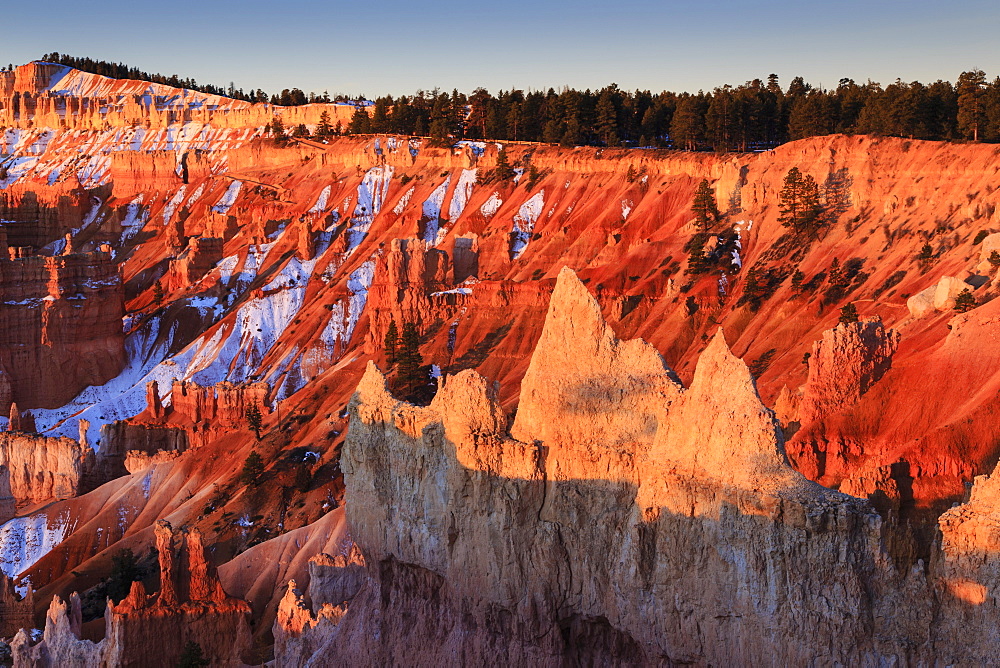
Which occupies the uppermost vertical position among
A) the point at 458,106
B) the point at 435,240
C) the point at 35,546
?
the point at 458,106

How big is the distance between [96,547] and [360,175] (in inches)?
2562

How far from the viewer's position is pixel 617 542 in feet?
88.1

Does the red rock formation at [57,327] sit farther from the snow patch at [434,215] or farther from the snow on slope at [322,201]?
the snow patch at [434,215]

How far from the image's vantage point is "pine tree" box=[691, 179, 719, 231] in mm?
81250

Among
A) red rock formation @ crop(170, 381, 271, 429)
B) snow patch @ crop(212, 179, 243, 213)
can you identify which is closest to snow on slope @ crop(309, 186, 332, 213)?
snow patch @ crop(212, 179, 243, 213)

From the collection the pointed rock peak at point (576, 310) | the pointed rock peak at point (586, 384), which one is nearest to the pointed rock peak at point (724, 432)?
the pointed rock peak at point (586, 384)

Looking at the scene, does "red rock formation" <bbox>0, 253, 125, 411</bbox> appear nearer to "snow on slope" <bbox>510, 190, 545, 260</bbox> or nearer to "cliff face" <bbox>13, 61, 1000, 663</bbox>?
"cliff face" <bbox>13, 61, 1000, 663</bbox>

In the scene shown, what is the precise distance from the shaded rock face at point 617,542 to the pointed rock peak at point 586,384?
62 mm

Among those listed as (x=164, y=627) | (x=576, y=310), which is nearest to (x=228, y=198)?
(x=164, y=627)

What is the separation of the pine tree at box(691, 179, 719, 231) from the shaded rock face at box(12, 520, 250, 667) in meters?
46.5

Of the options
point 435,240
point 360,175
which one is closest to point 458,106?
point 360,175

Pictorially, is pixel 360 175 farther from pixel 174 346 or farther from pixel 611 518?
pixel 611 518

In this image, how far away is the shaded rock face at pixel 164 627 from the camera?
40.5 metres

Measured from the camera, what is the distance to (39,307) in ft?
315
